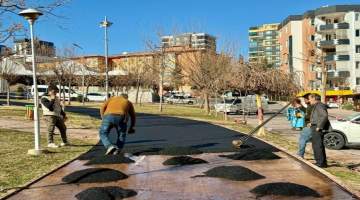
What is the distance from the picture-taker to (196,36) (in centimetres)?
4906

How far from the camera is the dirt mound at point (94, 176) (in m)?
9.57

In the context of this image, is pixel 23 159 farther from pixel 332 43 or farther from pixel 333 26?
pixel 332 43

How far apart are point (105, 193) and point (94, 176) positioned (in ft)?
5.75

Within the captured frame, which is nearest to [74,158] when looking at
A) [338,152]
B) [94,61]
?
[338,152]

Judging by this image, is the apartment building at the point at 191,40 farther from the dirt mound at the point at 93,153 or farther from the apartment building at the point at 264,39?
the apartment building at the point at 264,39

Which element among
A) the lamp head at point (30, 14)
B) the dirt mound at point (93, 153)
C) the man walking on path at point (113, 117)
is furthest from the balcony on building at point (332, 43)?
the lamp head at point (30, 14)

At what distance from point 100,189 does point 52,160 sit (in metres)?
4.51

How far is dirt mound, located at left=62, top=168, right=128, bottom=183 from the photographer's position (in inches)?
377

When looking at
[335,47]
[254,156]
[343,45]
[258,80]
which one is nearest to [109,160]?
[254,156]

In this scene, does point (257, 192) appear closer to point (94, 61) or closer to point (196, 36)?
point (196, 36)

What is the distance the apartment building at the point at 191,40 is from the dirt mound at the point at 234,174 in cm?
3753

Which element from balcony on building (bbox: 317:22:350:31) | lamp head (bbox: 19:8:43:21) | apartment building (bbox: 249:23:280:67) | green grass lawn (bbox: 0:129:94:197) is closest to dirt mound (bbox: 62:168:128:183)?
green grass lawn (bbox: 0:129:94:197)

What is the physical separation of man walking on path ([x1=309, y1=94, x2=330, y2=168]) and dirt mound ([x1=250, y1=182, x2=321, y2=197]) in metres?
2.97

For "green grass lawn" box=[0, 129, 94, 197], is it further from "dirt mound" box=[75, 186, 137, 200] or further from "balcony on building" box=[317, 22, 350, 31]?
"balcony on building" box=[317, 22, 350, 31]
